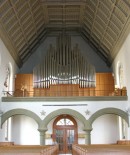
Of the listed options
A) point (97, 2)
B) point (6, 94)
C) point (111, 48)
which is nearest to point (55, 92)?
point (6, 94)

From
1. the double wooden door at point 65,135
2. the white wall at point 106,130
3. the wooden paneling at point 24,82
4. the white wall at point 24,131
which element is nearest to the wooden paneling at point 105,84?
the white wall at point 106,130

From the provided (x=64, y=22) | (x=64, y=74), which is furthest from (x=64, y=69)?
(x=64, y=22)

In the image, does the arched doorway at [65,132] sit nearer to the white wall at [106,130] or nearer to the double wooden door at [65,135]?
the double wooden door at [65,135]

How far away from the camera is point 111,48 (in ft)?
88.6

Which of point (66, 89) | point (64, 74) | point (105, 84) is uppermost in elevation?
point (64, 74)

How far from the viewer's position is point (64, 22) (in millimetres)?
29578

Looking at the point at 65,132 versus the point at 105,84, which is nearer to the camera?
the point at 65,132

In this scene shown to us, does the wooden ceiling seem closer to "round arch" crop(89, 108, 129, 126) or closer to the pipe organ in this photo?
the pipe organ

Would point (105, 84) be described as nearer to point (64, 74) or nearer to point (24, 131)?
point (64, 74)

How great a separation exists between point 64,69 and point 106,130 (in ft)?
21.4

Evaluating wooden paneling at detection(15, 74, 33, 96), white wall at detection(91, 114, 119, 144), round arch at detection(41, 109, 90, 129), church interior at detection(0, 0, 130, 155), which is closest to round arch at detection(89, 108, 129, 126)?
church interior at detection(0, 0, 130, 155)

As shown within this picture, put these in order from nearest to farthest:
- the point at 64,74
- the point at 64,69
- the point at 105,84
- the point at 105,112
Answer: the point at 105,112 → the point at 64,74 → the point at 64,69 → the point at 105,84

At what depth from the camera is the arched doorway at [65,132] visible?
27859mm

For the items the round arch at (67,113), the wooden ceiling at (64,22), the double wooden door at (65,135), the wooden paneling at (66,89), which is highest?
the wooden ceiling at (64,22)
